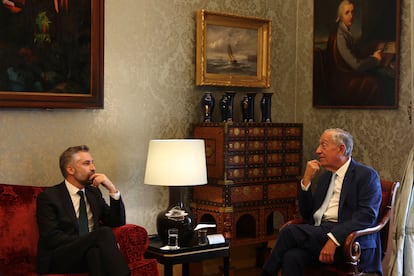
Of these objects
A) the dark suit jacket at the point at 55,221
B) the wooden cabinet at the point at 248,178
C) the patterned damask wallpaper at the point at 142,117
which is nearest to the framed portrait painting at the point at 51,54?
the patterned damask wallpaper at the point at 142,117

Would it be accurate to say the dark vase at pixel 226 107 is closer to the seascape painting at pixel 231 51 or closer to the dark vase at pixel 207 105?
the dark vase at pixel 207 105

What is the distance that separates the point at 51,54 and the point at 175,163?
4.51 feet

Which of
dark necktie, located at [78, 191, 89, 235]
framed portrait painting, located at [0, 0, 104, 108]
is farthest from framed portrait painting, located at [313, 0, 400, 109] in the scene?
dark necktie, located at [78, 191, 89, 235]

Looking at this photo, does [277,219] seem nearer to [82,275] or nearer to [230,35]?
[230,35]

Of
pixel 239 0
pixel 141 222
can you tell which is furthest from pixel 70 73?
pixel 239 0

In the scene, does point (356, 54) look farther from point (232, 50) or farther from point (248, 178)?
point (248, 178)

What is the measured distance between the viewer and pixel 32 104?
5.23 metres

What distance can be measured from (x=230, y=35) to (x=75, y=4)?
173 centimetres

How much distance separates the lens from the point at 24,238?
4746 millimetres

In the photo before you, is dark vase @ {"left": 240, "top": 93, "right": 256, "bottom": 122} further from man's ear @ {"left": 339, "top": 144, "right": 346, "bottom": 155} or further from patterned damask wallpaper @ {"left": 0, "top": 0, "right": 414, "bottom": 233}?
man's ear @ {"left": 339, "top": 144, "right": 346, "bottom": 155}

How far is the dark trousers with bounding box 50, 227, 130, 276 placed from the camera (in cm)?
450

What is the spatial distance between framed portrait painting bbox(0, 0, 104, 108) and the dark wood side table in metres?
1.37

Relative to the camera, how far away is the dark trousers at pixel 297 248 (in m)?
4.96

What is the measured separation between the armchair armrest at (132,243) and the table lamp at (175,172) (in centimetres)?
49
